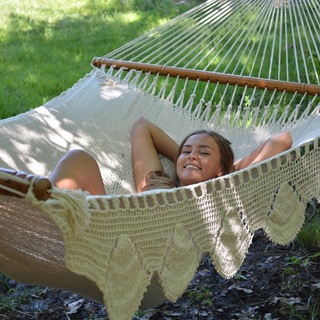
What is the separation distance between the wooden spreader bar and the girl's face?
36 cm

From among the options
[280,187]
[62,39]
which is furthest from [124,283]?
[62,39]

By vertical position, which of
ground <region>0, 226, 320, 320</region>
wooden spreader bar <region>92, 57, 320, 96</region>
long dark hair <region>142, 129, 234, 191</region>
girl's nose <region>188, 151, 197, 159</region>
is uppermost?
wooden spreader bar <region>92, 57, 320, 96</region>

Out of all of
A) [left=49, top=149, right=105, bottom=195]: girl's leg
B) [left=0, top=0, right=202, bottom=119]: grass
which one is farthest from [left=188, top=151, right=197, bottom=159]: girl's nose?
[left=0, top=0, right=202, bottom=119]: grass

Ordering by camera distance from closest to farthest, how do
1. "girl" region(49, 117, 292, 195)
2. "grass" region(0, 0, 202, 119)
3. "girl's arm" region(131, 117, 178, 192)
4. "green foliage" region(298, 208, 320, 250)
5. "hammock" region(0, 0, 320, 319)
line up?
"hammock" region(0, 0, 320, 319), "girl" region(49, 117, 292, 195), "girl's arm" region(131, 117, 178, 192), "green foliage" region(298, 208, 320, 250), "grass" region(0, 0, 202, 119)

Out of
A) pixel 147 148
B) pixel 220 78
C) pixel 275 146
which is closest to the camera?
pixel 275 146

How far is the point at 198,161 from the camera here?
2221 millimetres

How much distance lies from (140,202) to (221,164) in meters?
0.86

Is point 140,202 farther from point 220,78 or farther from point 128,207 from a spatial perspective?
point 220,78

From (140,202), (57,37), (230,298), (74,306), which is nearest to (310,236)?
(230,298)

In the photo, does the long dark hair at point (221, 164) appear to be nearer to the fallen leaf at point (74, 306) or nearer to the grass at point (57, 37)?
the fallen leaf at point (74, 306)

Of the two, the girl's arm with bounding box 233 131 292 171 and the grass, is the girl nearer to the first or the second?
the girl's arm with bounding box 233 131 292 171

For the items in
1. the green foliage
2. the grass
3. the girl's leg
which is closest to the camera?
the girl's leg

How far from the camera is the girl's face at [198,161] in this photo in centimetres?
220

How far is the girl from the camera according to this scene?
2.10 metres
